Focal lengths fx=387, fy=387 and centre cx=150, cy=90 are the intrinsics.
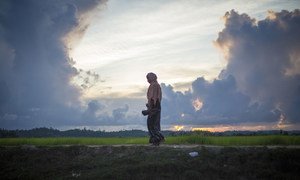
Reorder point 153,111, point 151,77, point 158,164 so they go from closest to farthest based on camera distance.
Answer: point 158,164 → point 153,111 → point 151,77

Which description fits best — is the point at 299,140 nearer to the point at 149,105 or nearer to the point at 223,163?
the point at 223,163

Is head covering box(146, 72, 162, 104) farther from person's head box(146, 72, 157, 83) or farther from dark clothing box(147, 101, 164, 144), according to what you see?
dark clothing box(147, 101, 164, 144)

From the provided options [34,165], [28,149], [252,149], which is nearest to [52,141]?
[28,149]

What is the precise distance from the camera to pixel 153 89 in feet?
66.4

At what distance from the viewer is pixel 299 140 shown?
2042 centimetres

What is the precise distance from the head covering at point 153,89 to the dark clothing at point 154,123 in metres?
0.27

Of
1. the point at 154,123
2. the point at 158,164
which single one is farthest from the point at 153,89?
the point at 158,164

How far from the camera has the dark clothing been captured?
2017 centimetres

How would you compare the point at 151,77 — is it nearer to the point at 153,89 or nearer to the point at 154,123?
the point at 153,89

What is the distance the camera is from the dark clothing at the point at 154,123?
2017 centimetres

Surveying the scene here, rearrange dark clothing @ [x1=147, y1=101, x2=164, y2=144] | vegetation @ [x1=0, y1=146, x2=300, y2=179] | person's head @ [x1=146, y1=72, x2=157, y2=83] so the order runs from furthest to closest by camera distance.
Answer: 1. person's head @ [x1=146, y1=72, x2=157, y2=83]
2. dark clothing @ [x1=147, y1=101, x2=164, y2=144]
3. vegetation @ [x1=0, y1=146, x2=300, y2=179]

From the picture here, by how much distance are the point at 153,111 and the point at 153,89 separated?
3.77 feet

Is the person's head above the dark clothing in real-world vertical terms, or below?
above

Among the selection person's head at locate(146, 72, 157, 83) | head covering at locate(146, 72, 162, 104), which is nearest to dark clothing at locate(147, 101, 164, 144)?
head covering at locate(146, 72, 162, 104)
